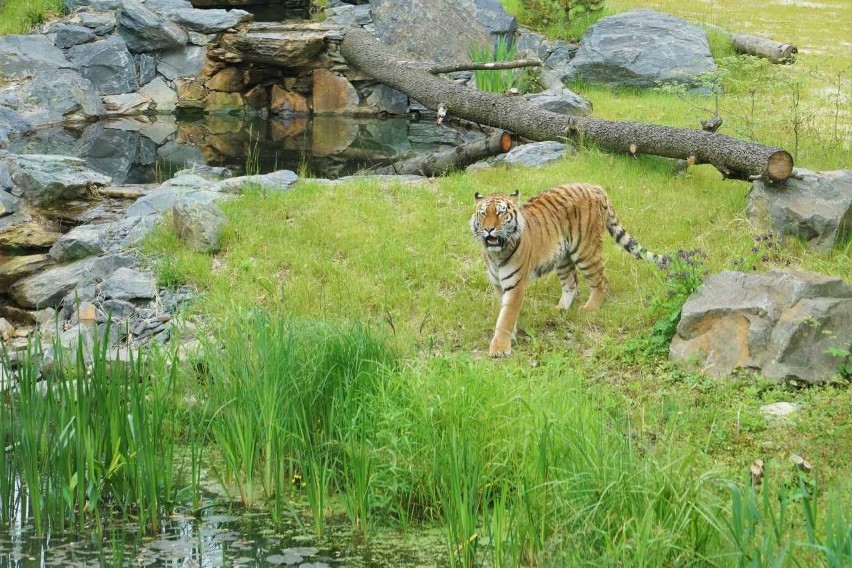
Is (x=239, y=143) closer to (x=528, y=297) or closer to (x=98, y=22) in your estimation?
(x=98, y=22)

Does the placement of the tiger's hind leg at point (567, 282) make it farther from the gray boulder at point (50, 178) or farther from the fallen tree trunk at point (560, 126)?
the gray boulder at point (50, 178)

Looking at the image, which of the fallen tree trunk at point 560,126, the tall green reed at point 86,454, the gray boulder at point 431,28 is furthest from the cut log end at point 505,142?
the tall green reed at point 86,454

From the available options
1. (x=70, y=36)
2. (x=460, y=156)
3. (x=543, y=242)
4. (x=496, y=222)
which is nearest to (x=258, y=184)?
(x=460, y=156)

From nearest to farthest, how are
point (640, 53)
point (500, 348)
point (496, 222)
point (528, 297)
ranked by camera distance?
point (496, 222), point (500, 348), point (528, 297), point (640, 53)

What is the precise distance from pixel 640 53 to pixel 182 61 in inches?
305

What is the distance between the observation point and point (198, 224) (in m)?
9.16

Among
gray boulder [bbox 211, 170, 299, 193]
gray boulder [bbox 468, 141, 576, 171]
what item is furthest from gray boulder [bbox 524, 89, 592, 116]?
gray boulder [bbox 211, 170, 299, 193]

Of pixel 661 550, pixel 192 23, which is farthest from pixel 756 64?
pixel 192 23

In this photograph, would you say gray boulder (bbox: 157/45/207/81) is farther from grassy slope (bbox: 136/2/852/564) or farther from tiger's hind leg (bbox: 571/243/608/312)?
tiger's hind leg (bbox: 571/243/608/312)

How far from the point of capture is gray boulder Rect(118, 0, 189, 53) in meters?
17.8

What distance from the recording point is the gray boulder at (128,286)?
27.8ft

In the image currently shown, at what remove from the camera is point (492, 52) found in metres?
16.8

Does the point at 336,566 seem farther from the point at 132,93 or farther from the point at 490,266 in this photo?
the point at 132,93

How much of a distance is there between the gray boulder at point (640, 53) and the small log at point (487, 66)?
87.5 inches
